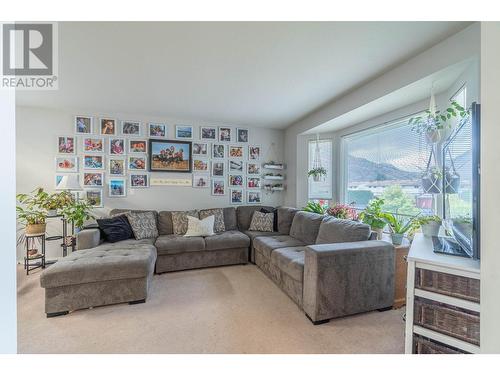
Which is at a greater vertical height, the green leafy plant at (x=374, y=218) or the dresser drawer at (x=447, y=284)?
the green leafy plant at (x=374, y=218)

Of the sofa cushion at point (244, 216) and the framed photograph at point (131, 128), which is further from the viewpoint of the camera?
the sofa cushion at point (244, 216)

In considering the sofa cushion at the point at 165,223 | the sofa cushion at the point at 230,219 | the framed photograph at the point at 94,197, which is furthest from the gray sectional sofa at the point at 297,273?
the sofa cushion at the point at 230,219

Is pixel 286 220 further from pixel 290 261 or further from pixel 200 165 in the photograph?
pixel 200 165

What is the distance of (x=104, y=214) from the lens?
11.6ft

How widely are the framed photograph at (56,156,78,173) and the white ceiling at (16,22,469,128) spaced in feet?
2.62

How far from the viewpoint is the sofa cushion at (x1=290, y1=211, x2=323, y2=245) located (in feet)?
9.56

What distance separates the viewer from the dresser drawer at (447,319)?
1104 mm

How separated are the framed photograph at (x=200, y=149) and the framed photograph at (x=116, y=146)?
3.89 feet

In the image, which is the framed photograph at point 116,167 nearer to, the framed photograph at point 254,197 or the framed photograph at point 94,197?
the framed photograph at point 94,197
